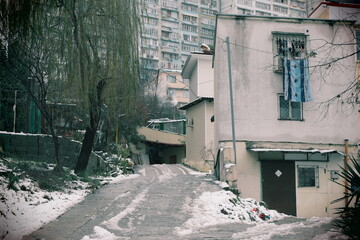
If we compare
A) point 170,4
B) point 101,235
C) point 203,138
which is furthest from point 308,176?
point 170,4

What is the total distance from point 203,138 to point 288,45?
856cm

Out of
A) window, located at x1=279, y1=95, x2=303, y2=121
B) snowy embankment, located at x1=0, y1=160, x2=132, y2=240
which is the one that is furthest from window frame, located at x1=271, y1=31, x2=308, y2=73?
snowy embankment, located at x1=0, y1=160, x2=132, y2=240

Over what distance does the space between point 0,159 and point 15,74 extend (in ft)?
9.60

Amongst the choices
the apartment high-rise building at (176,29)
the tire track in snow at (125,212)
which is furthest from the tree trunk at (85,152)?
the apartment high-rise building at (176,29)

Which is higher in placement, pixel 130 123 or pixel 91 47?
pixel 91 47

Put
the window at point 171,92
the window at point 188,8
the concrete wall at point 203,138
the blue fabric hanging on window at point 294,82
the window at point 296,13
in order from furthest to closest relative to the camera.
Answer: the window at point 296,13 < the window at point 188,8 < the window at point 171,92 < the concrete wall at point 203,138 < the blue fabric hanging on window at point 294,82

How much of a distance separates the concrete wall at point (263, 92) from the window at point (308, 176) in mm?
1339

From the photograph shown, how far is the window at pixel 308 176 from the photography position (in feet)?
60.4

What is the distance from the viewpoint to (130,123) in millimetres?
29312

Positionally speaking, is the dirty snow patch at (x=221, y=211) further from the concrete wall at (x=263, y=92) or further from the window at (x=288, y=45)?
the window at (x=288, y=45)

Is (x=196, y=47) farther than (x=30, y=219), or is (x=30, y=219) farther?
(x=196, y=47)

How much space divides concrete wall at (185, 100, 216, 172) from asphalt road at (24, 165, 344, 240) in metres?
8.96

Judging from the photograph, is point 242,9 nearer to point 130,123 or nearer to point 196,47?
point 196,47

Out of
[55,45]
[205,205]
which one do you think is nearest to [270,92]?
[205,205]
